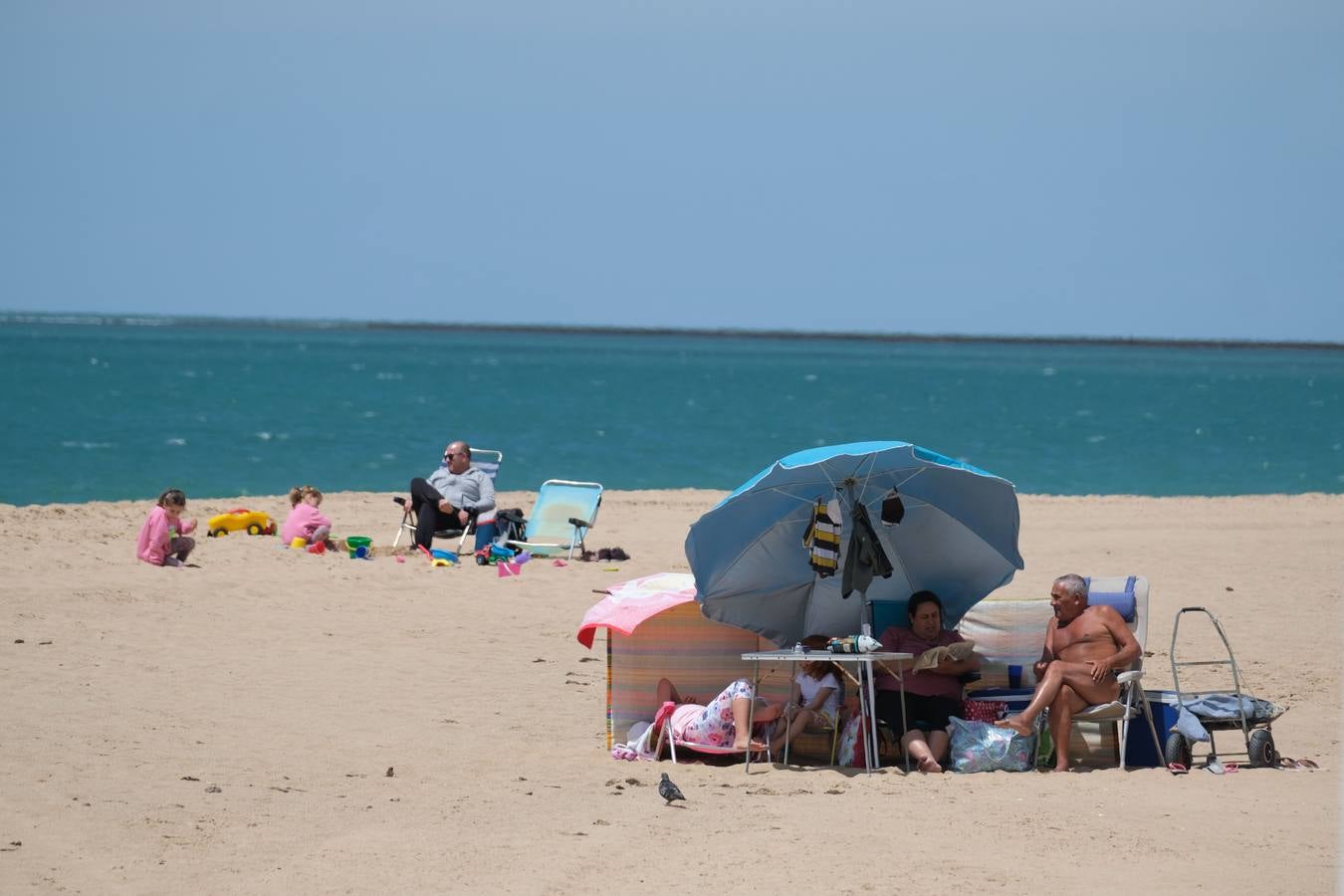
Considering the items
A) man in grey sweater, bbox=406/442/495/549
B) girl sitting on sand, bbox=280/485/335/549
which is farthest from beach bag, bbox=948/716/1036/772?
girl sitting on sand, bbox=280/485/335/549

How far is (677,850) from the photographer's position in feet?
18.4

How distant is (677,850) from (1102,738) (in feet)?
7.65

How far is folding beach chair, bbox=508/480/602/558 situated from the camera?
43.4 ft


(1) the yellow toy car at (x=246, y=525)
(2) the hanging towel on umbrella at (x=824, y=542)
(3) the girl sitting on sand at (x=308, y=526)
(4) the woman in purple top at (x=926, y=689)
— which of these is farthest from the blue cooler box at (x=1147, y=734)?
(1) the yellow toy car at (x=246, y=525)

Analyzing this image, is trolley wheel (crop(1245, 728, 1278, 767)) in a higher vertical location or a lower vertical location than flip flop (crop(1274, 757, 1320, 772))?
higher

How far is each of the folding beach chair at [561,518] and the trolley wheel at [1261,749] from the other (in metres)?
7.05

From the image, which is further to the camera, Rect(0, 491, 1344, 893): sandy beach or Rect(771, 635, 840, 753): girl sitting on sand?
Rect(771, 635, 840, 753): girl sitting on sand

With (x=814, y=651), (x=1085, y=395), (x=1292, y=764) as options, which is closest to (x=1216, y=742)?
(x=1292, y=764)

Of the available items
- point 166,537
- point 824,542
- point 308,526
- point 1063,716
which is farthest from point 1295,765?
point 308,526

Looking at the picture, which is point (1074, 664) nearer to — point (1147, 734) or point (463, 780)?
point (1147, 734)

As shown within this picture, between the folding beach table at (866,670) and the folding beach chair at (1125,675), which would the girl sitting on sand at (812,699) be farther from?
the folding beach chair at (1125,675)

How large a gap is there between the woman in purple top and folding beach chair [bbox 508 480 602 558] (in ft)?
20.3

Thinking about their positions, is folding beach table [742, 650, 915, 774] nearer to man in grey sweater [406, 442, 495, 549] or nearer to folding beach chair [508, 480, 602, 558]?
folding beach chair [508, 480, 602, 558]

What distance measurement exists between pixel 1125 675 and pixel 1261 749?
707mm
